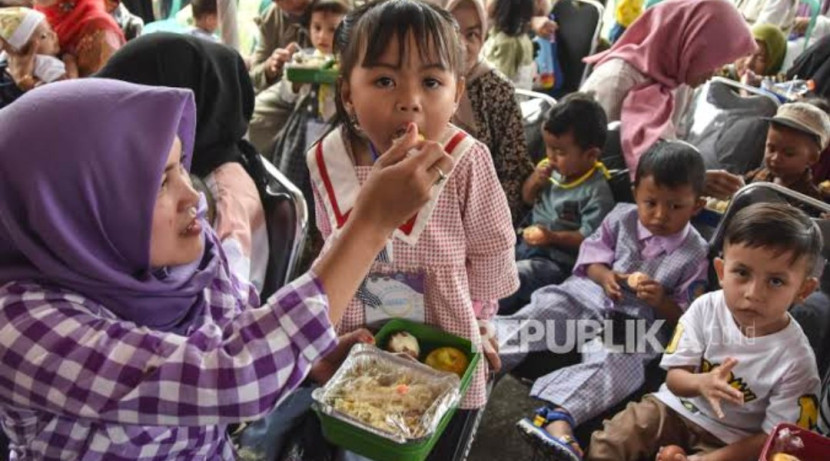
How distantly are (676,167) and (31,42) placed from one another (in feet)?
9.18

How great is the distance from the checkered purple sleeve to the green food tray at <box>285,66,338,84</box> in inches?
71.2

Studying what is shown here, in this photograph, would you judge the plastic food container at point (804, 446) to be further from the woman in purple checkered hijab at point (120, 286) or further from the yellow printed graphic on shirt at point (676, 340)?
the woman in purple checkered hijab at point (120, 286)

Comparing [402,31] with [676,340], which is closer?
[402,31]

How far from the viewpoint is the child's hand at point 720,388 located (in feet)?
5.04

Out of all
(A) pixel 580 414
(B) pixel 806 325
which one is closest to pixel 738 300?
(B) pixel 806 325

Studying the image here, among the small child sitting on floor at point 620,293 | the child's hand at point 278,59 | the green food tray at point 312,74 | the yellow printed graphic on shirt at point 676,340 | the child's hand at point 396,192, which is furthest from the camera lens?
the child's hand at point 278,59

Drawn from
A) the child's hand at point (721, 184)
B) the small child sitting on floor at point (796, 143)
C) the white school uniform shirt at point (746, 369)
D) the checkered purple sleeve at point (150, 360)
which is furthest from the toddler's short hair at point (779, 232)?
the checkered purple sleeve at point (150, 360)

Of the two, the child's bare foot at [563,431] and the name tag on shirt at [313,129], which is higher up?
the name tag on shirt at [313,129]

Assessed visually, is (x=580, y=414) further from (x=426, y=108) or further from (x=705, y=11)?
(x=705, y=11)

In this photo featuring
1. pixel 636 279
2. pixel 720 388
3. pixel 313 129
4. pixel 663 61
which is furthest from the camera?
pixel 313 129

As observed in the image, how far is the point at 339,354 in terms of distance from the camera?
4.82ft

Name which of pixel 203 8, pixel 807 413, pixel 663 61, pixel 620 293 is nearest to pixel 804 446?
pixel 807 413

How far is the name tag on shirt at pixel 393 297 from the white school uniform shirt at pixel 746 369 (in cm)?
70

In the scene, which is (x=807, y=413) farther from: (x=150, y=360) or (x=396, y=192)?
(x=150, y=360)
